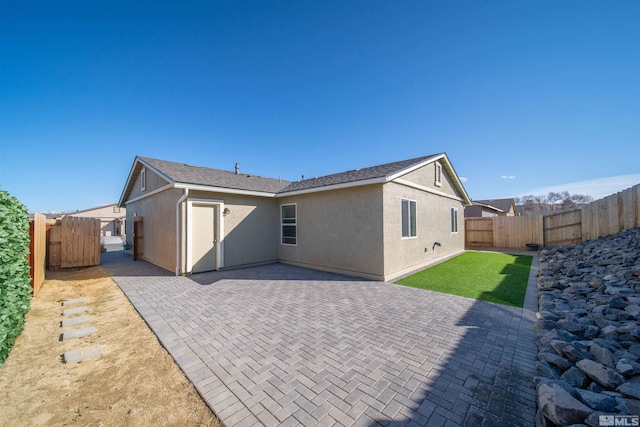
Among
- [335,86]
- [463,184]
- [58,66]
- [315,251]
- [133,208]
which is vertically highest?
[335,86]

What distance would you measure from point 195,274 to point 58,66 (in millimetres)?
8019

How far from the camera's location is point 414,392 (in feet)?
8.43

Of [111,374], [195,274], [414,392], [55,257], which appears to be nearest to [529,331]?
[414,392]

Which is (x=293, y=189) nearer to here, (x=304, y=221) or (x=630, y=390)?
(x=304, y=221)

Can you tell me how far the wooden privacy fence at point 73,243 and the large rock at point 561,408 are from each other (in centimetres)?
1430

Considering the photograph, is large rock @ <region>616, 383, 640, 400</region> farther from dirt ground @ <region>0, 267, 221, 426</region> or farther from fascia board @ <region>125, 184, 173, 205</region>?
fascia board @ <region>125, 184, 173, 205</region>

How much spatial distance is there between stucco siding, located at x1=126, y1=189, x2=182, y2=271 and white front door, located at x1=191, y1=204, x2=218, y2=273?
0.82 m

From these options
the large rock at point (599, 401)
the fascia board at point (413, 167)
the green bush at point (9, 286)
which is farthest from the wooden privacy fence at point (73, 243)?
the large rock at point (599, 401)

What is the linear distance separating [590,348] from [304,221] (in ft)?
26.7

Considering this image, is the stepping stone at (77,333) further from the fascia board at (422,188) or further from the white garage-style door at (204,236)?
the fascia board at (422,188)

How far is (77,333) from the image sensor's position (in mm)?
4082

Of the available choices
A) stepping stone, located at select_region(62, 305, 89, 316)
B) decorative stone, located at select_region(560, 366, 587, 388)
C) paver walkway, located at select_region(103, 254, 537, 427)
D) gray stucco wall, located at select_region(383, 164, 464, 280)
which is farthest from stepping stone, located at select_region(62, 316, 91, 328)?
decorative stone, located at select_region(560, 366, 587, 388)

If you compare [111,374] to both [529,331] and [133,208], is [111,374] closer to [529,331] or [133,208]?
[529,331]

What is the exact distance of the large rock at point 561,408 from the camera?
1869 mm
